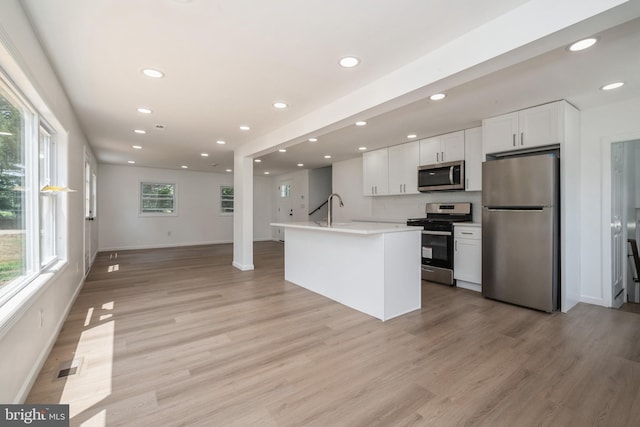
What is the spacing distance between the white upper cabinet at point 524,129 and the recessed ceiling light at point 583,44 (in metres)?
1.33

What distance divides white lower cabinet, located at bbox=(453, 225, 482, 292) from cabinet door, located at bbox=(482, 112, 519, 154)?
111 cm

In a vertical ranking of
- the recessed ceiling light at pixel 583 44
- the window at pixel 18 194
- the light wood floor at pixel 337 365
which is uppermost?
the recessed ceiling light at pixel 583 44

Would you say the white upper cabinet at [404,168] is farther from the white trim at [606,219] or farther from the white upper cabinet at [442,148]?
the white trim at [606,219]

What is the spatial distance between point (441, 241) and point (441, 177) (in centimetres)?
102

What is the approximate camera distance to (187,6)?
1739 millimetres

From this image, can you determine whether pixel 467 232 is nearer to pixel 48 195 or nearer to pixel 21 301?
pixel 21 301

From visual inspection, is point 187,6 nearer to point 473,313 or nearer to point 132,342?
point 132,342

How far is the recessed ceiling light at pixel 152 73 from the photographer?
101 inches

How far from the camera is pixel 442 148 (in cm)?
473

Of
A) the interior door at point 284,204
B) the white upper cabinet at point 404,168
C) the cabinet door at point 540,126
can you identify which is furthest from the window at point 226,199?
the cabinet door at point 540,126

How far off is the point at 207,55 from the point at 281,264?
14.9ft

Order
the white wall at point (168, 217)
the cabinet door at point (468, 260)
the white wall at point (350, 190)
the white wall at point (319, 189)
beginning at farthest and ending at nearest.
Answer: the white wall at point (319, 189) → the white wall at point (168, 217) → the white wall at point (350, 190) → the cabinet door at point (468, 260)

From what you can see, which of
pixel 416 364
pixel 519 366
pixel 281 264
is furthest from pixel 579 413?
pixel 281 264

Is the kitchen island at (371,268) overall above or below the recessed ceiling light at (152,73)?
below
